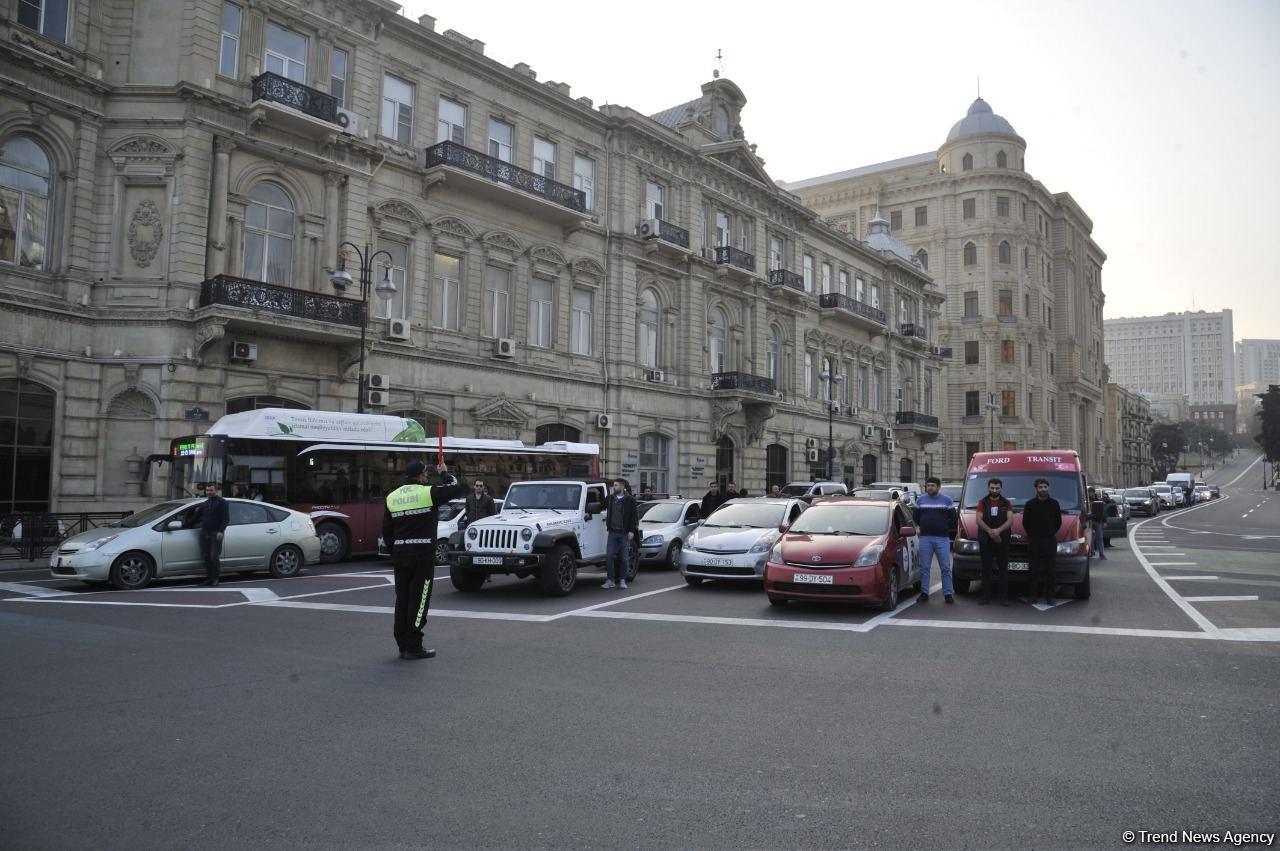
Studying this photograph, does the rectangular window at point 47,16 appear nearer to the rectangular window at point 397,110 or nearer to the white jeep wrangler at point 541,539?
the rectangular window at point 397,110

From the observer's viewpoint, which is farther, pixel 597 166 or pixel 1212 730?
pixel 597 166

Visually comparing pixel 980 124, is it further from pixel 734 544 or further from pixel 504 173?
pixel 734 544

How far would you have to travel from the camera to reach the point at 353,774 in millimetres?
5039

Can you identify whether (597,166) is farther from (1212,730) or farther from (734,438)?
(1212,730)

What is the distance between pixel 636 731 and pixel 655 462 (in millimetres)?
30871

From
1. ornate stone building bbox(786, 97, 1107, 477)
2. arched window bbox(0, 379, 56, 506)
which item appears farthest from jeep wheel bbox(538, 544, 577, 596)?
ornate stone building bbox(786, 97, 1107, 477)

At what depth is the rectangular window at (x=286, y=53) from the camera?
2492 cm

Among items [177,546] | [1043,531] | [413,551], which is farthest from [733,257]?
[413,551]

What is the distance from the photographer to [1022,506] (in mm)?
14398

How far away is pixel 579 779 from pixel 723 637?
5.02 meters

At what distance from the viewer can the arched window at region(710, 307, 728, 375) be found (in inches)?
1594

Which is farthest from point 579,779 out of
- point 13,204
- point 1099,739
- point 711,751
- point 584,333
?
point 584,333

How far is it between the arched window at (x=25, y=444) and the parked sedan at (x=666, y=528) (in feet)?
48.2

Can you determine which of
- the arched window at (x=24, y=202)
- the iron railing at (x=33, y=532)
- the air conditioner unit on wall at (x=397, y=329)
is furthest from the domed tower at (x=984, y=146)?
the iron railing at (x=33, y=532)
